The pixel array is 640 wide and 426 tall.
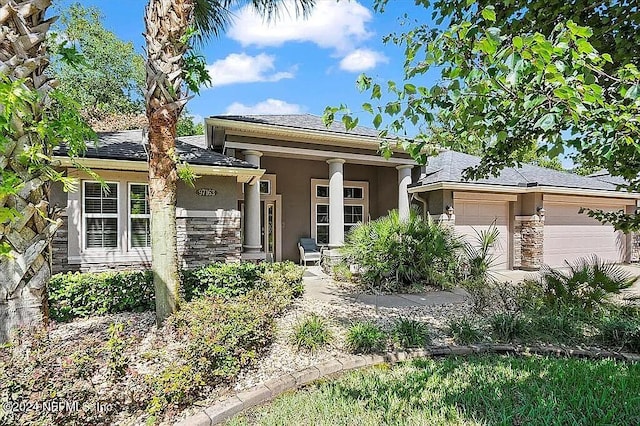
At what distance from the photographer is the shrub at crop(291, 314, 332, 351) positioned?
5.01m

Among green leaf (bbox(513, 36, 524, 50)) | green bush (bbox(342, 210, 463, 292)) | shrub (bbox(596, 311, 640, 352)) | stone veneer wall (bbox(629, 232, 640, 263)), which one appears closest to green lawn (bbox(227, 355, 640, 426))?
shrub (bbox(596, 311, 640, 352))

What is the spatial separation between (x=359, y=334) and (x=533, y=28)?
453cm

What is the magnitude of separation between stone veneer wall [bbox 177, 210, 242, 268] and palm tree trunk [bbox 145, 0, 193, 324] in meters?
3.82

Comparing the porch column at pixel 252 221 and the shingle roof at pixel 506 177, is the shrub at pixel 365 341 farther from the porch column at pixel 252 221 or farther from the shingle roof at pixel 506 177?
the shingle roof at pixel 506 177

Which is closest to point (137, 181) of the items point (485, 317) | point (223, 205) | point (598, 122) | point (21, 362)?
point (223, 205)

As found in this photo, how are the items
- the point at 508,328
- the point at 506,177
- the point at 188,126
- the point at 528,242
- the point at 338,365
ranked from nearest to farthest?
1. the point at 338,365
2. the point at 508,328
3. the point at 528,242
4. the point at 506,177
5. the point at 188,126

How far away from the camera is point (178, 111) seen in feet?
18.5

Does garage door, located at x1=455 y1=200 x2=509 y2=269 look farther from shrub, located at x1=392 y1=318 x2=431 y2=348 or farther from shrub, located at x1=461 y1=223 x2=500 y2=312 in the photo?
shrub, located at x1=392 y1=318 x2=431 y2=348

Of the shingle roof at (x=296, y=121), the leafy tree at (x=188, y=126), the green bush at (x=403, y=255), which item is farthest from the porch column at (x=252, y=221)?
the leafy tree at (x=188, y=126)

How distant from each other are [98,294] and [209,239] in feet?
10.6

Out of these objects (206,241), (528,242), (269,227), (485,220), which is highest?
(485,220)

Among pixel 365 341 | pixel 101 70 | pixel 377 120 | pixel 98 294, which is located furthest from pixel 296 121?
pixel 101 70

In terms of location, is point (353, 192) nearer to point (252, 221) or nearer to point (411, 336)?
point (252, 221)

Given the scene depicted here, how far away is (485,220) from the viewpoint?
12.9 m
